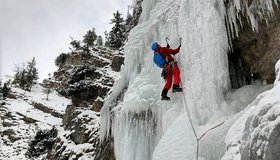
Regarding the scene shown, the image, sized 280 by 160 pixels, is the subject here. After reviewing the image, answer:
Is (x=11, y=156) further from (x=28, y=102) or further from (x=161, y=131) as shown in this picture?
(x=161, y=131)

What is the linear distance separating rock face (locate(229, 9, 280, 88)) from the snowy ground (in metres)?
14.1

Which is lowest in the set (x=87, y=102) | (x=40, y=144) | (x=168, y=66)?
(x=40, y=144)

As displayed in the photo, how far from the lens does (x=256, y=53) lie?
6.14 metres

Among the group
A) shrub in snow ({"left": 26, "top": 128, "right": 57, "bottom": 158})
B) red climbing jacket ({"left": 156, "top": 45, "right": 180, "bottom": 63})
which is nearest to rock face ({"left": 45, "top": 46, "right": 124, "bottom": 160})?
shrub in snow ({"left": 26, "top": 128, "right": 57, "bottom": 158})

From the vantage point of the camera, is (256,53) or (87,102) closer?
(256,53)

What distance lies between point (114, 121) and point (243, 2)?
4599 millimetres

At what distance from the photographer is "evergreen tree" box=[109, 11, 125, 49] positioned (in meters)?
27.1

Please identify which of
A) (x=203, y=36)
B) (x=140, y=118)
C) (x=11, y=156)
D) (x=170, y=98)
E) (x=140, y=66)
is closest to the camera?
(x=203, y=36)

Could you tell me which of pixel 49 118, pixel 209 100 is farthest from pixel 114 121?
pixel 49 118

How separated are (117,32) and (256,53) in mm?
22773

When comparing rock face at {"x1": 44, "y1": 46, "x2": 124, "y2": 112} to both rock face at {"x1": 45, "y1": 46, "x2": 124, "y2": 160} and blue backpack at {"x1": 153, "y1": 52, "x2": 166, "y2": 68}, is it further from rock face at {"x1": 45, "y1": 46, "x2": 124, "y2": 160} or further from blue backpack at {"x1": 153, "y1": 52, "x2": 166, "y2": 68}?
blue backpack at {"x1": 153, "y1": 52, "x2": 166, "y2": 68}

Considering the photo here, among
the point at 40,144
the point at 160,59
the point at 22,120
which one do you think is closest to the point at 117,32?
the point at 22,120

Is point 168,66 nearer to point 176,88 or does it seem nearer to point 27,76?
point 176,88

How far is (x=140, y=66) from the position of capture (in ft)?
25.3
